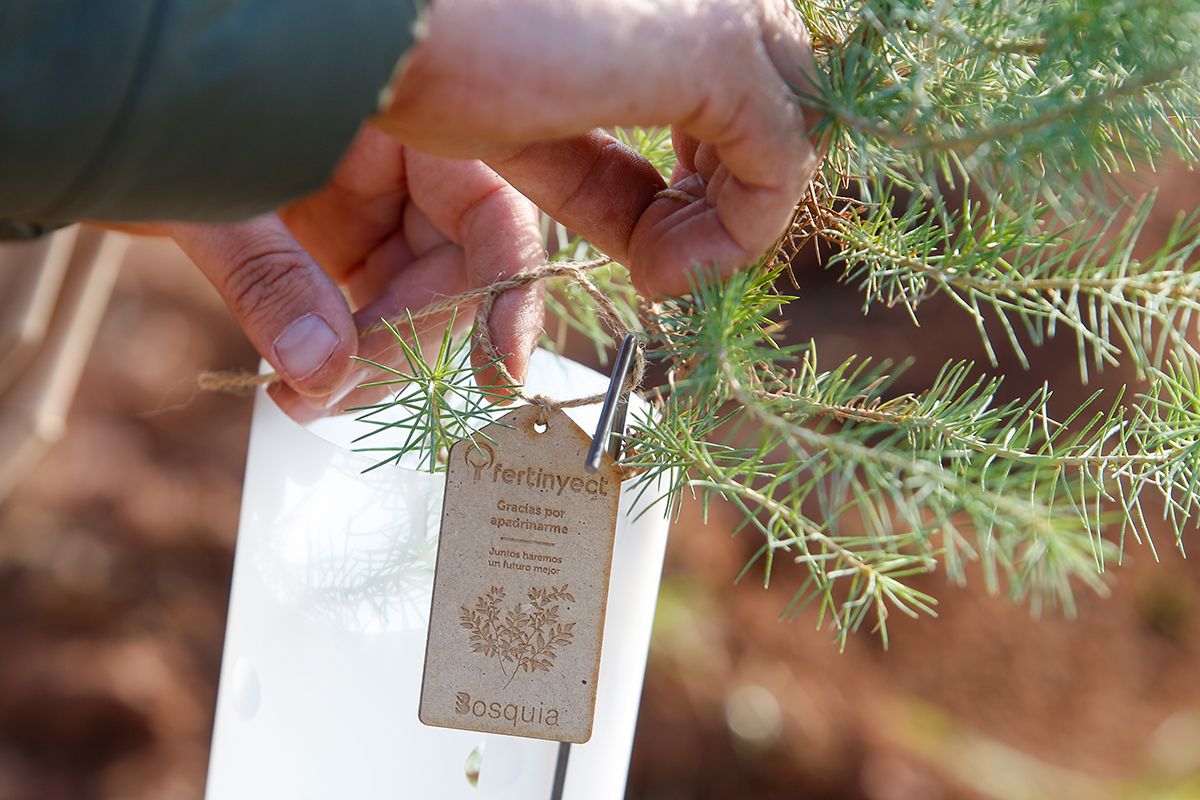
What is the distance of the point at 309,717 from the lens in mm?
524

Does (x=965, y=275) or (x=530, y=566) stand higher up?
(x=965, y=275)

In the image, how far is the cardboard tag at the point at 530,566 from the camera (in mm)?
437

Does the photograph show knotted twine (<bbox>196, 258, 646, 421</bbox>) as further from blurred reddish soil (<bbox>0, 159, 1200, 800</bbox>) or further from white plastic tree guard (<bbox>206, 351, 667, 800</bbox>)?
blurred reddish soil (<bbox>0, 159, 1200, 800</bbox>)

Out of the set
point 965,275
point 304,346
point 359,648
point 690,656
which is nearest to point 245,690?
point 359,648

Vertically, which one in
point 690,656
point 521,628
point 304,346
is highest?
point 304,346

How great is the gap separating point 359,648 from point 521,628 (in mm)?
119

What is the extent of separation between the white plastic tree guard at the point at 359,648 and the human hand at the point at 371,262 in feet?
0.16

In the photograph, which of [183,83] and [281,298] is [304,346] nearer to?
[281,298]

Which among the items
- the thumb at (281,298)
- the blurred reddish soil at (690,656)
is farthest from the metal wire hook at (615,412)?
the blurred reddish soil at (690,656)

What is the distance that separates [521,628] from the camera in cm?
44

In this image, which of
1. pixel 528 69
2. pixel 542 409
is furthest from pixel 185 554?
pixel 528 69

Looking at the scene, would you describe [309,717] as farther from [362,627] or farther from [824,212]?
[824,212]

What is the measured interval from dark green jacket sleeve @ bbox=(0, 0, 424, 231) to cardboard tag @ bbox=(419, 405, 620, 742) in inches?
6.6

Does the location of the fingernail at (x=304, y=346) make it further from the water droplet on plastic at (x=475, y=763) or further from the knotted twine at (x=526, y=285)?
the water droplet on plastic at (x=475, y=763)
